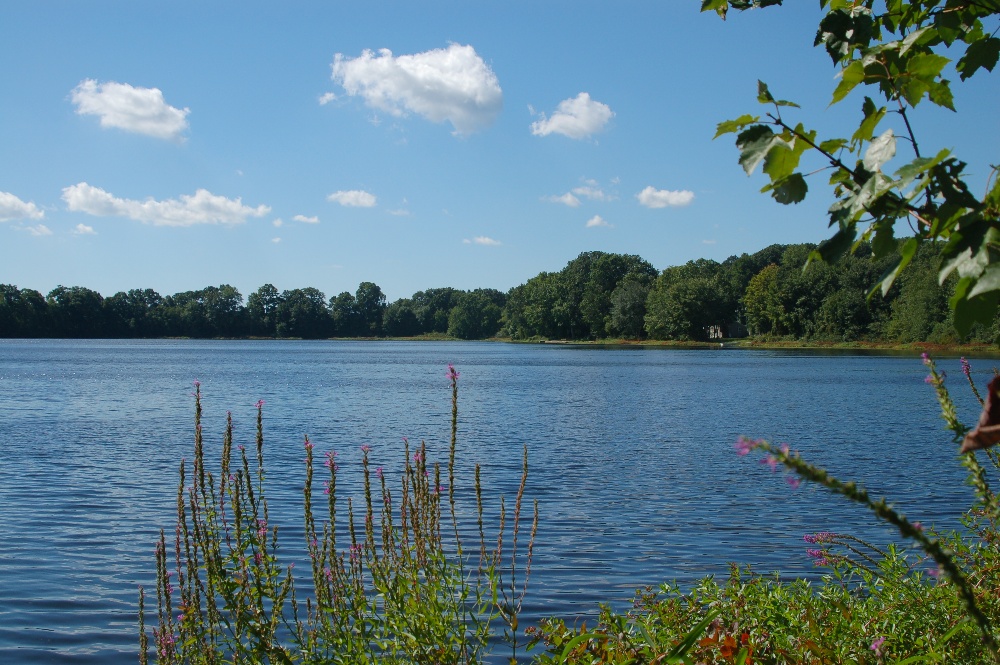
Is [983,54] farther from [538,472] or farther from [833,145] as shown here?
[538,472]

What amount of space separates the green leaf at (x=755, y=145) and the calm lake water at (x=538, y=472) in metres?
8.23

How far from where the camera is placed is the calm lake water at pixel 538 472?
1116 centimetres

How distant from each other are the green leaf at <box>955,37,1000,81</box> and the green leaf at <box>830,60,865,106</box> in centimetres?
71

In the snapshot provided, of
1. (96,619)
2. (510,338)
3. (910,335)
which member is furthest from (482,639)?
(510,338)

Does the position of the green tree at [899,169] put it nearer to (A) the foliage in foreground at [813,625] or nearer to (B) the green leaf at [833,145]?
(B) the green leaf at [833,145]

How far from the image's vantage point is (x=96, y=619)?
991 centimetres

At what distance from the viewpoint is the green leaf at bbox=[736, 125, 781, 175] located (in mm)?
2467

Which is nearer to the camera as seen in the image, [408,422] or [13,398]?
[408,422]

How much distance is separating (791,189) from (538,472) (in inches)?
706

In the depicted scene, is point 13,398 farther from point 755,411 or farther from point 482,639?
point 482,639

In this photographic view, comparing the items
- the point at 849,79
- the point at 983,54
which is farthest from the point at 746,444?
the point at 983,54

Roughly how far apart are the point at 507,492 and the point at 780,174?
1529 cm

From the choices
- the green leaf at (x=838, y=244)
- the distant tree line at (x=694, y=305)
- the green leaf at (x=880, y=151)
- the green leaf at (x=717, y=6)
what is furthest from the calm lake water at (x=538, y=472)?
the distant tree line at (x=694, y=305)

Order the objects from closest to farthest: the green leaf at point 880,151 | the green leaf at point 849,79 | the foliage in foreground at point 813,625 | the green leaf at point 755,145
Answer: the green leaf at point 880,151
the green leaf at point 755,145
the green leaf at point 849,79
the foliage in foreground at point 813,625
